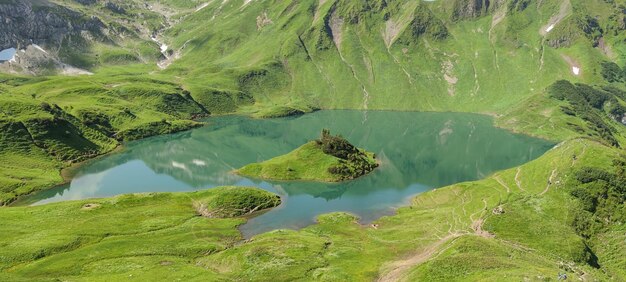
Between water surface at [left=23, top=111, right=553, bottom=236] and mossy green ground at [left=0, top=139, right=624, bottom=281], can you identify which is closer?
mossy green ground at [left=0, top=139, right=624, bottom=281]

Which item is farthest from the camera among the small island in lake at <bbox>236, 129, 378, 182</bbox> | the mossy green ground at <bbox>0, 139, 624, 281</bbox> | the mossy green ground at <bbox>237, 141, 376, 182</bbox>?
the small island in lake at <bbox>236, 129, 378, 182</bbox>

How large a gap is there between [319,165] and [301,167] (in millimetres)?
6461

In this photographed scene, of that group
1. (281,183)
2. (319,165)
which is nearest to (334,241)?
(281,183)

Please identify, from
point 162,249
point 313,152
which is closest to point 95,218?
point 162,249

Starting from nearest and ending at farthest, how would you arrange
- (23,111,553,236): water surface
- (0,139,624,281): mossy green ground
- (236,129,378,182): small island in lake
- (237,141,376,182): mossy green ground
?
1. (0,139,624,281): mossy green ground
2. (23,111,553,236): water surface
3. (237,141,376,182): mossy green ground
4. (236,129,378,182): small island in lake

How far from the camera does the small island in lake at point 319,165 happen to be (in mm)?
154125

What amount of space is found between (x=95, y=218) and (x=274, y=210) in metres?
43.6

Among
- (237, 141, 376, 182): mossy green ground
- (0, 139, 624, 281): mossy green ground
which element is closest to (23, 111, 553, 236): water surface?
(237, 141, 376, 182): mossy green ground

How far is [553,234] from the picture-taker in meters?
81.8

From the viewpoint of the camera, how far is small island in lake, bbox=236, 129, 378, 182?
15412 centimetres

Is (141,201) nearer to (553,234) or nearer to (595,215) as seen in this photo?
(553,234)

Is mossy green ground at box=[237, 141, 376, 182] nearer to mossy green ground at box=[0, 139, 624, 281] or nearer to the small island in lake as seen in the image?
the small island in lake

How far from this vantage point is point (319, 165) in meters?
159

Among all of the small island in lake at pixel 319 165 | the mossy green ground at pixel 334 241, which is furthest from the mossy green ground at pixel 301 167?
the mossy green ground at pixel 334 241
